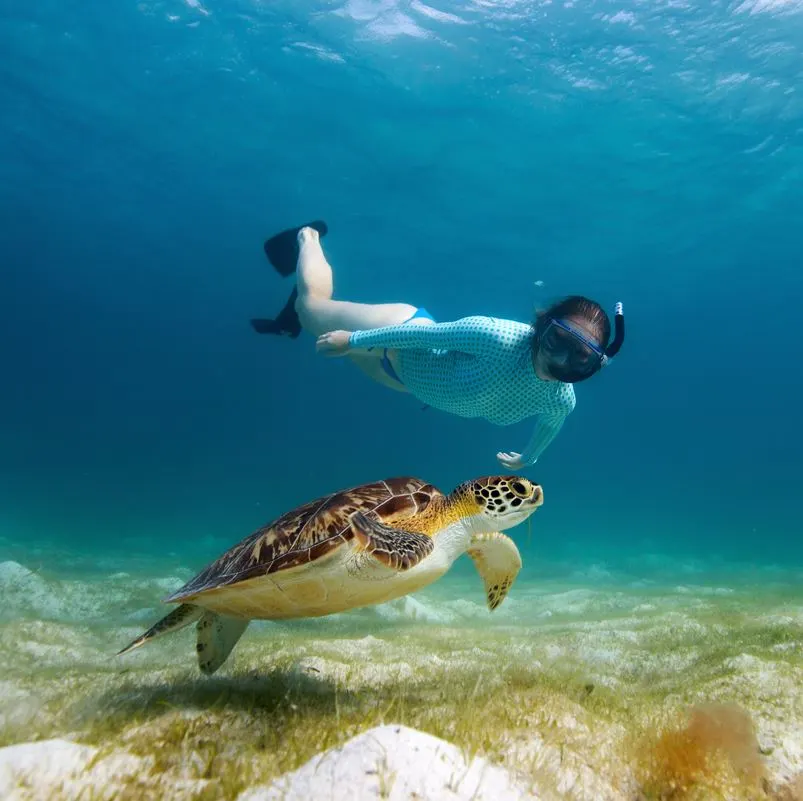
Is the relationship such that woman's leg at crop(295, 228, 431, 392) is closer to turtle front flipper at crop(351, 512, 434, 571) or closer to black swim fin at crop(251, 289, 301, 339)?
black swim fin at crop(251, 289, 301, 339)

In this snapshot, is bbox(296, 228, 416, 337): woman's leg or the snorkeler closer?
the snorkeler

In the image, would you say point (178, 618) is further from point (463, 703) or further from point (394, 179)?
point (394, 179)

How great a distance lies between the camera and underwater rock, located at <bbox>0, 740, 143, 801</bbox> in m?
1.40

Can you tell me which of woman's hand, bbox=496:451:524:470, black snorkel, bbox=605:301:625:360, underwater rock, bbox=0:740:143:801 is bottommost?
underwater rock, bbox=0:740:143:801

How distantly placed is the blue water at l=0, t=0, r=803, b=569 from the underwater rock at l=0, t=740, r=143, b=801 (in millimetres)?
4737

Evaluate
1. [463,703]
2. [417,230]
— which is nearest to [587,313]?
[463,703]

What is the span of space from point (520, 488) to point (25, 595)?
28.4 ft

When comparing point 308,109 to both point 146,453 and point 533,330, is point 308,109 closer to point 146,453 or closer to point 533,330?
point 533,330

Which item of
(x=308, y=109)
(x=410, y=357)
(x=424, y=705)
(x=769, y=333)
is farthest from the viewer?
(x=769, y=333)

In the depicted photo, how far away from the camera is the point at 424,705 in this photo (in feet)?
7.72

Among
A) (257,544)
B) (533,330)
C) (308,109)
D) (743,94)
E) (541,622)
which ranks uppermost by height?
(743,94)

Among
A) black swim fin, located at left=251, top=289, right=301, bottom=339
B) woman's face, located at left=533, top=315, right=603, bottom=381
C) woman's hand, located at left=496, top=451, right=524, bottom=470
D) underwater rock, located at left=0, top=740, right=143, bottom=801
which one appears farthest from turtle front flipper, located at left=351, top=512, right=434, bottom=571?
black swim fin, located at left=251, top=289, right=301, bottom=339

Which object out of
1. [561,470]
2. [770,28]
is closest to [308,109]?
[770,28]

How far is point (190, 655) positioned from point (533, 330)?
4921 millimetres
